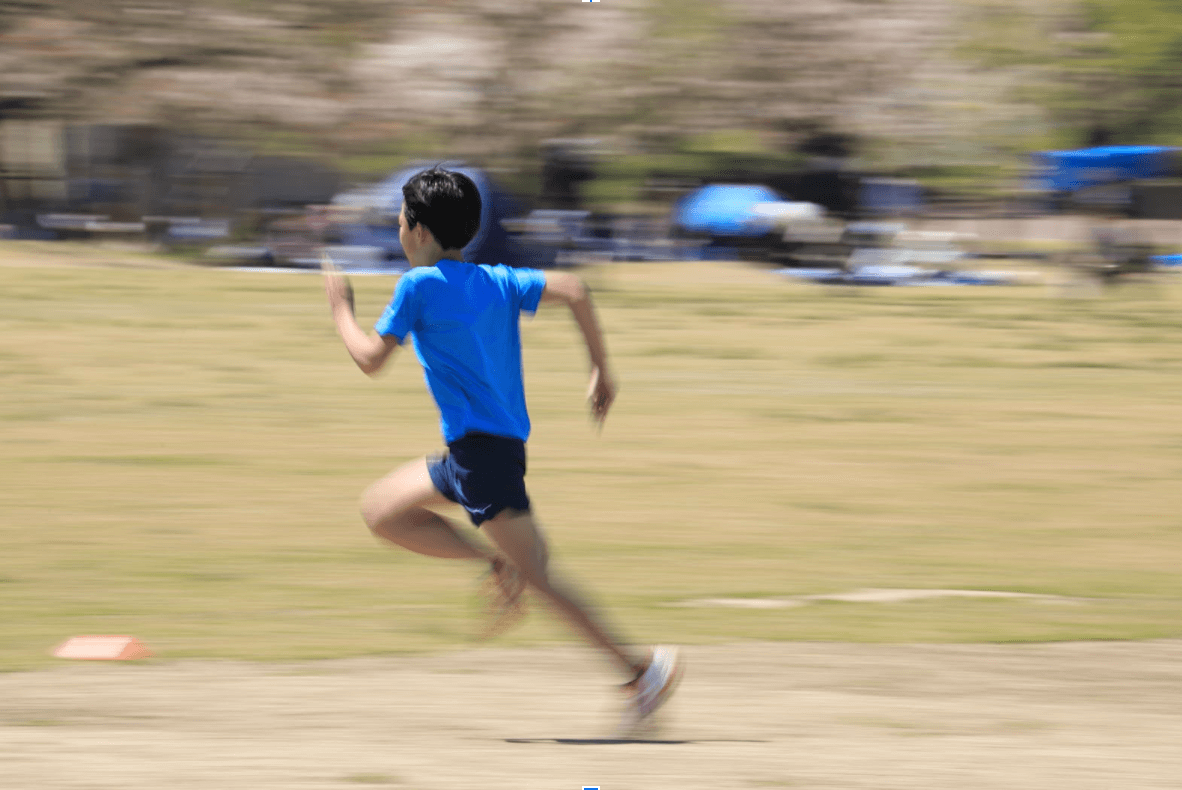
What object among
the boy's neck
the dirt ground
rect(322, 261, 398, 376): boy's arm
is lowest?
the dirt ground

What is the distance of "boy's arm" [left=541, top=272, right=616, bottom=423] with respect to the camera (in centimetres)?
449

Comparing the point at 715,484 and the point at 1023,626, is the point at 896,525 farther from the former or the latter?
the point at 1023,626

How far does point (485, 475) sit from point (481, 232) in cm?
1881

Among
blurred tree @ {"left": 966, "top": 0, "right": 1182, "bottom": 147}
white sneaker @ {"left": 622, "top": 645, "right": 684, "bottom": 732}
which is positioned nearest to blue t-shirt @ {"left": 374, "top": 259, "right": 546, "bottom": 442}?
white sneaker @ {"left": 622, "top": 645, "right": 684, "bottom": 732}

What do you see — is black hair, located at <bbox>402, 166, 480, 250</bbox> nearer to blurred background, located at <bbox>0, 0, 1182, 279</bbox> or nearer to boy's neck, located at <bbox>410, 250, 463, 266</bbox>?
boy's neck, located at <bbox>410, 250, 463, 266</bbox>

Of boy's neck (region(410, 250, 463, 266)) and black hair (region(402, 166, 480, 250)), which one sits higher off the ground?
black hair (region(402, 166, 480, 250))

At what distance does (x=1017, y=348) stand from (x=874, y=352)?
5.14ft

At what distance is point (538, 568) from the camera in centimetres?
448

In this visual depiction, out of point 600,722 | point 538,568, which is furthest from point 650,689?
point 538,568

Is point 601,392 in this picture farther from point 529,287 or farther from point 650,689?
point 650,689

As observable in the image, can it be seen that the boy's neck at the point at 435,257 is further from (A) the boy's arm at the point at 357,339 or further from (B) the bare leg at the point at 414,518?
(B) the bare leg at the point at 414,518

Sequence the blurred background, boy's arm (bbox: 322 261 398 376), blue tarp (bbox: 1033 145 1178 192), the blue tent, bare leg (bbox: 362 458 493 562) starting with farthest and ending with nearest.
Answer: the blurred background
blue tarp (bbox: 1033 145 1178 192)
the blue tent
bare leg (bbox: 362 458 493 562)
boy's arm (bbox: 322 261 398 376)

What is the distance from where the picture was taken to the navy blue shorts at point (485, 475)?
4.40 meters

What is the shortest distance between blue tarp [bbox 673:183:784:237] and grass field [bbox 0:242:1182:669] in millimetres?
9374
